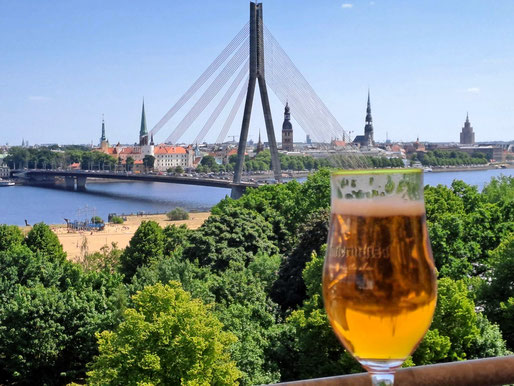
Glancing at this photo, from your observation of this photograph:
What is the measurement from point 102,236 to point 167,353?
23.8 m

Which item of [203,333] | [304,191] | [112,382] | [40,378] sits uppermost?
[304,191]

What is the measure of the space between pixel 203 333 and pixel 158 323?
1.76ft

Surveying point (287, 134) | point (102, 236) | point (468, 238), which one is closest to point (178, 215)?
point (102, 236)

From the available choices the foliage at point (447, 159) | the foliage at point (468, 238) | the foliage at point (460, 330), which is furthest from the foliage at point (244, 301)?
the foliage at point (447, 159)

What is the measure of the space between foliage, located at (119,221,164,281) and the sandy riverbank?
5651mm

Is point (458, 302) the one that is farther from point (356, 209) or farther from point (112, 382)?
point (356, 209)

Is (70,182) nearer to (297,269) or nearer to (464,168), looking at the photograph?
(464,168)

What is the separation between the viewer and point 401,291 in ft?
2.76

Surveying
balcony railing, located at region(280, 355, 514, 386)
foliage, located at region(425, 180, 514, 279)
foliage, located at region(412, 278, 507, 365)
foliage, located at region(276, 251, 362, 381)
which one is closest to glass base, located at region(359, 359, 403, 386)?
balcony railing, located at region(280, 355, 514, 386)

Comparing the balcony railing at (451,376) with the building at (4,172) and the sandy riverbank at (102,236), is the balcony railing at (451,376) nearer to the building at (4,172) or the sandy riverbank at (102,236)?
the sandy riverbank at (102,236)

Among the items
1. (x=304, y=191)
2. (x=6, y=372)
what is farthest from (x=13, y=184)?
(x=6, y=372)

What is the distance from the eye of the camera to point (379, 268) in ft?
2.77

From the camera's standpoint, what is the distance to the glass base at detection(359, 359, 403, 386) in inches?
34.7

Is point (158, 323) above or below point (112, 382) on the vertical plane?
above
